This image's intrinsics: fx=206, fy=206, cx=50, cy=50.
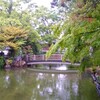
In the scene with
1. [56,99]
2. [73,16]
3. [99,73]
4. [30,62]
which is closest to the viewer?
[73,16]

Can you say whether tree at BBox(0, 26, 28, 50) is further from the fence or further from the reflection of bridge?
the reflection of bridge

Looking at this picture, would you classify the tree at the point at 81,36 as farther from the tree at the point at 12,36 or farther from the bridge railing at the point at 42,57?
the bridge railing at the point at 42,57

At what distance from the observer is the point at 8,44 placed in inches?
690

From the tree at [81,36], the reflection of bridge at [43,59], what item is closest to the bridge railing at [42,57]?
the reflection of bridge at [43,59]

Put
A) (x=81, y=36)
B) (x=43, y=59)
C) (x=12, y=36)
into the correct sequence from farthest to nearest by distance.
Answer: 1. (x=43, y=59)
2. (x=12, y=36)
3. (x=81, y=36)

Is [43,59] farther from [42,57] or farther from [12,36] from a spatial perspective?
[12,36]

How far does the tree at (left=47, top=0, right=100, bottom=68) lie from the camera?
2412 mm

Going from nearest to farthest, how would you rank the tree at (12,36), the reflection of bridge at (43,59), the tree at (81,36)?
the tree at (81,36) < the tree at (12,36) < the reflection of bridge at (43,59)

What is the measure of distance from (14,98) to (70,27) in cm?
654

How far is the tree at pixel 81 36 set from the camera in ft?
7.91

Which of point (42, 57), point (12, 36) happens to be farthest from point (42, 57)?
point (12, 36)

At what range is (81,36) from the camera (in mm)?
2527

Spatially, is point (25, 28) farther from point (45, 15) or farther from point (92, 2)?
point (92, 2)

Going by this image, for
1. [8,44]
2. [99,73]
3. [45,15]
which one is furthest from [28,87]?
[45,15]
